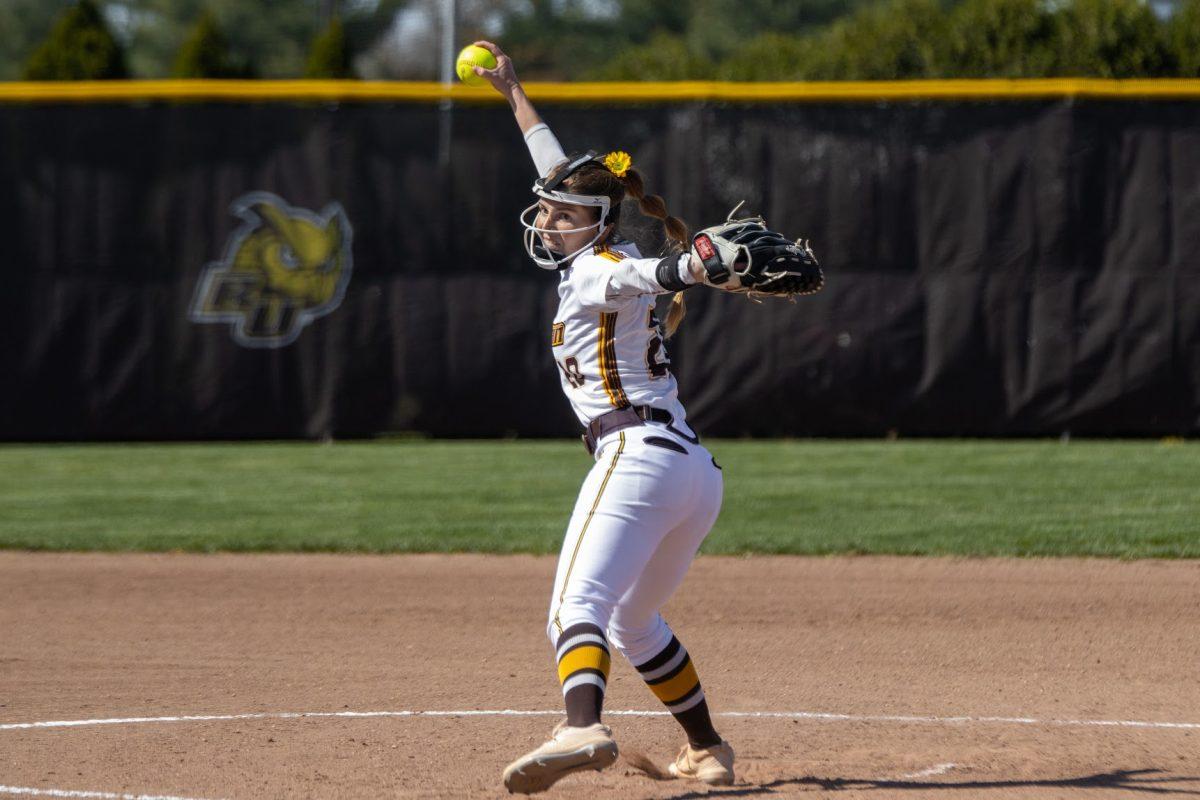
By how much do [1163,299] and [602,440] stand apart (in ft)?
29.2

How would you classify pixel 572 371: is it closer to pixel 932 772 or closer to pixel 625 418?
pixel 625 418

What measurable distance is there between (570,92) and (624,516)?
8639 mm

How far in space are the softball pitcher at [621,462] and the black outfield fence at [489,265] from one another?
7871 millimetres

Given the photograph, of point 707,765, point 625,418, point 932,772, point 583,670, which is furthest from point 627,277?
point 932,772

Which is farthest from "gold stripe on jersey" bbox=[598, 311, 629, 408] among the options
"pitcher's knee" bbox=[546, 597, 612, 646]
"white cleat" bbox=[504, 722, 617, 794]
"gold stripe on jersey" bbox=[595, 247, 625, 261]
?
"white cleat" bbox=[504, 722, 617, 794]

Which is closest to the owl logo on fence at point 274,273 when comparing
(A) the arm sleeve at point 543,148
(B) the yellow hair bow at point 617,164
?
(A) the arm sleeve at point 543,148

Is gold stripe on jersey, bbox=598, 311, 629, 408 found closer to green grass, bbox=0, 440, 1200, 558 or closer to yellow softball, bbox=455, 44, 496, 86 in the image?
yellow softball, bbox=455, 44, 496, 86

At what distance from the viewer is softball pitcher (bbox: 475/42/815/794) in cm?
368

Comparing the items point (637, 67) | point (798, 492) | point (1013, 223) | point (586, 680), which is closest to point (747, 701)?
point (586, 680)

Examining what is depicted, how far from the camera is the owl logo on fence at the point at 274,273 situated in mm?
12141

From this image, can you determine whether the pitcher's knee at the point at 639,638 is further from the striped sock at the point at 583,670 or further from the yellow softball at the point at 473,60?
the yellow softball at the point at 473,60

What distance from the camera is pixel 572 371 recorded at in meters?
4.05

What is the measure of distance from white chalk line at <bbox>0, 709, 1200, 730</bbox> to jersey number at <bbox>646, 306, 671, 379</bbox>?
4.80ft

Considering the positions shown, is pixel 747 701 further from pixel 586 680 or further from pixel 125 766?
pixel 125 766
